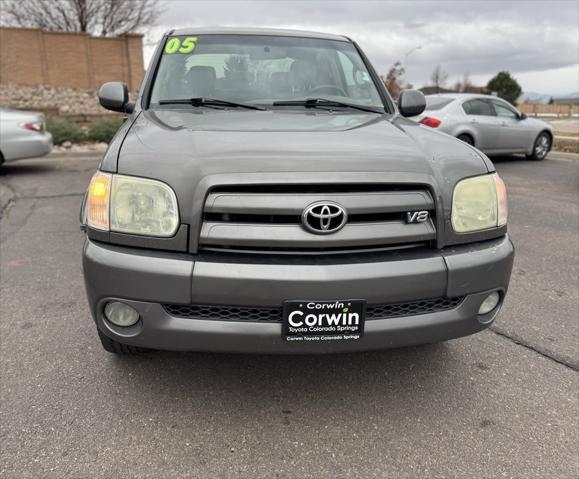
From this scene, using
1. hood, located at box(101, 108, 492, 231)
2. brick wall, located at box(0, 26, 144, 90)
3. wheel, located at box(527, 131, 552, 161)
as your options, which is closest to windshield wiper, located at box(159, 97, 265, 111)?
hood, located at box(101, 108, 492, 231)

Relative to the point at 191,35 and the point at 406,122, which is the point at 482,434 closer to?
the point at 406,122

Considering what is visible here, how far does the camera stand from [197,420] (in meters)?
2.14

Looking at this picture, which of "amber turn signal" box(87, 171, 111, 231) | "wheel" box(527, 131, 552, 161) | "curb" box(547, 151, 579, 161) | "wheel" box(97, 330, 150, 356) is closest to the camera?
"amber turn signal" box(87, 171, 111, 231)

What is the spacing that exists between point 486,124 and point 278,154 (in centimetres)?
899

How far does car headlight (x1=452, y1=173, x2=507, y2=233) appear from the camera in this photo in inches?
81.1

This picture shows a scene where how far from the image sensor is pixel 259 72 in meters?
3.14

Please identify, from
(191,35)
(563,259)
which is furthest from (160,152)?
(563,259)

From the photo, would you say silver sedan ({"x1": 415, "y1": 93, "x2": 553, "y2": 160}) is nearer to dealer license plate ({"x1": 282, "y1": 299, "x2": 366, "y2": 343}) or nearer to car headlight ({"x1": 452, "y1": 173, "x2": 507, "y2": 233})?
car headlight ({"x1": 452, "y1": 173, "x2": 507, "y2": 233})

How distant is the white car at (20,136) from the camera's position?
838 centimetres

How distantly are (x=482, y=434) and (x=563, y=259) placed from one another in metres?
2.92

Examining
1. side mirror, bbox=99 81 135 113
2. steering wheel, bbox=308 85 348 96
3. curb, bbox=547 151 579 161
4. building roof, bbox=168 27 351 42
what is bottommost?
curb, bbox=547 151 579 161

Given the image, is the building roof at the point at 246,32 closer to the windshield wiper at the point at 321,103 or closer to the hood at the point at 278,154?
the windshield wiper at the point at 321,103

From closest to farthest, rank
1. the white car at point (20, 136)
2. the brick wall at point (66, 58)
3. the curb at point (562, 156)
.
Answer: the white car at point (20, 136) → the curb at point (562, 156) → the brick wall at point (66, 58)

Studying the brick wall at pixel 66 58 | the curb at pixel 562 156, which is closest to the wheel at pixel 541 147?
the curb at pixel 562 156
